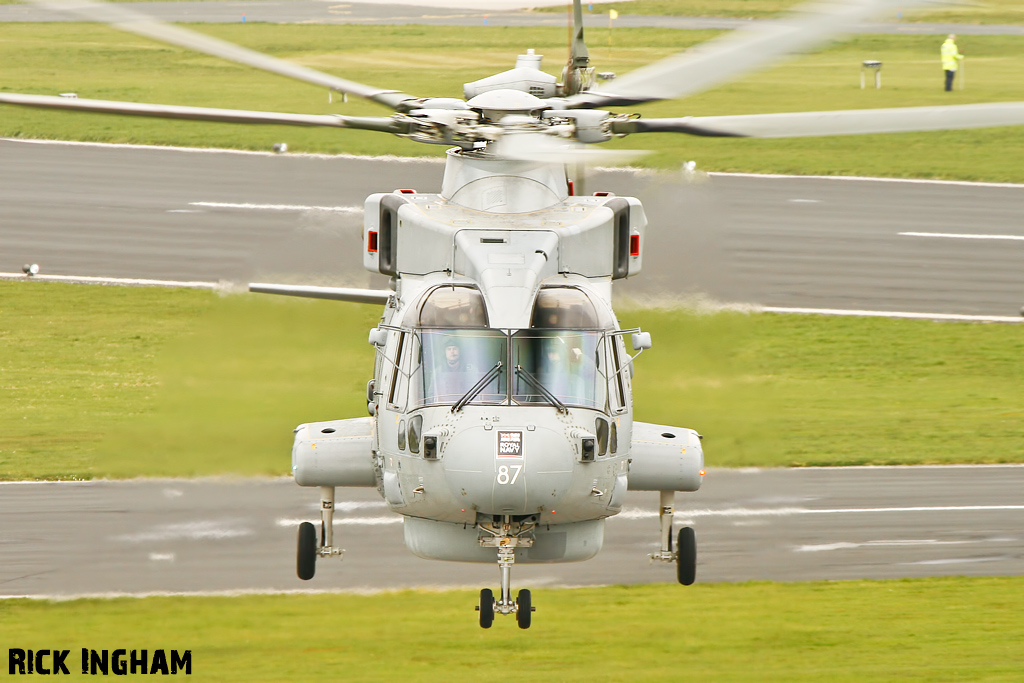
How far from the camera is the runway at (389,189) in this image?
109 ft

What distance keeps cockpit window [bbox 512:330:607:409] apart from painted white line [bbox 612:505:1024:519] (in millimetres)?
9354

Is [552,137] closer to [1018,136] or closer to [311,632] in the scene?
[311,632]

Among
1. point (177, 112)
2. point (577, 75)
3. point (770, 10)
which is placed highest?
point (770, 10)

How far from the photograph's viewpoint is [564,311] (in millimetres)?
14109

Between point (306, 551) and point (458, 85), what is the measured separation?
79.5 feet

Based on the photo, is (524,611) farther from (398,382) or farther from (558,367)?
(398,382)

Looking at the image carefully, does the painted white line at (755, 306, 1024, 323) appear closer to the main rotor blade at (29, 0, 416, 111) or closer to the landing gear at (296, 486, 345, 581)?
the landing gear at (296, 486, 345, 581)

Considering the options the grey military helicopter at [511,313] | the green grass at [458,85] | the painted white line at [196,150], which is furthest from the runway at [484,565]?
the painted white line at [196,150]

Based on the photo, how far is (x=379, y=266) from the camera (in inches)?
633

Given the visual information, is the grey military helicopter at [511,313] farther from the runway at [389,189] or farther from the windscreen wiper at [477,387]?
the runway at [389,189]

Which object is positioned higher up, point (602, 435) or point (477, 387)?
point (477, 387)

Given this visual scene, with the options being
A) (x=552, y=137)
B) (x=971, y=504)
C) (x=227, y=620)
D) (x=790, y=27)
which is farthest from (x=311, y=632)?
(x=971, y=504)

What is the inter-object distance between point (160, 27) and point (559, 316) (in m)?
4.80

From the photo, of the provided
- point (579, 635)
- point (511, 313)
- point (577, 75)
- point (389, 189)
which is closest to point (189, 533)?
point (579, 635)
